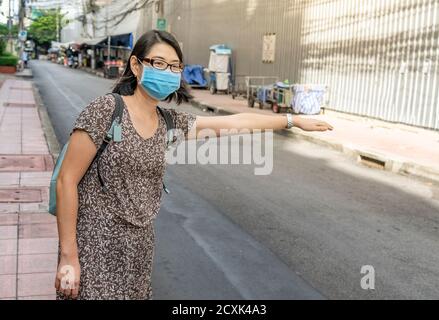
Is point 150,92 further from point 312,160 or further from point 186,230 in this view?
point 312,160

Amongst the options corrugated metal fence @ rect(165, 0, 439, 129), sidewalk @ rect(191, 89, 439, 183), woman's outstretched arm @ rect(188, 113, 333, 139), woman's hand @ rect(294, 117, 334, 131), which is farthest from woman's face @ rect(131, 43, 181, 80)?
Result: corrugated metal fence @ rect(165, 0, 439, 129)

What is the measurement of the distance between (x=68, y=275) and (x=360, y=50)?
14.9 meters

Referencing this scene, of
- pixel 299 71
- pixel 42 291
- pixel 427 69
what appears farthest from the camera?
pixel 299 71

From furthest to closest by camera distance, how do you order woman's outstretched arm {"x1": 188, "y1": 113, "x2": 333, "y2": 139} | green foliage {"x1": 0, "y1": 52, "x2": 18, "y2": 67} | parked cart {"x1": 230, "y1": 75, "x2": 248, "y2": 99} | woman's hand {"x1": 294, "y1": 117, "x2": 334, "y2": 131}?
green foliage {"x1": 0, "y1": 52, "x2": 18, "y2": 67}
parked cart {"x1": 230, "y1": 75, "x2": 248, "y2": 99}
woman's hand {"x1": 294, "y1": 117, "x2": 334, "y2": 131}
woman's outstretched arm {"x1": 188, "y1": 113, "x2": 333, "y2": 139}

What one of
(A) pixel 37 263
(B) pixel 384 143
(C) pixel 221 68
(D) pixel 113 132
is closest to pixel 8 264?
(A) pixel 37 263

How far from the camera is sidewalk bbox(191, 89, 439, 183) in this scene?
32.2ft

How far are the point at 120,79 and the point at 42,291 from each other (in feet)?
7.47

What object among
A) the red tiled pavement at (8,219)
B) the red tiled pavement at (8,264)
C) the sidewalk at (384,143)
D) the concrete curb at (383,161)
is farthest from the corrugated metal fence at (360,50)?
the red tiled pavement at (8,264)

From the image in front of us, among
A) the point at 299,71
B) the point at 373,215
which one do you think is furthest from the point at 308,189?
the point at 299,71

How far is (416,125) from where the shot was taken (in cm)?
1362

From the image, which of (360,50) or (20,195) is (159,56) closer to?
(20,195)

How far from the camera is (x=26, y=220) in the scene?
5.86 metres

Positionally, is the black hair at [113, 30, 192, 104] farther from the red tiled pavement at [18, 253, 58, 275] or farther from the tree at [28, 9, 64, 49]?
the tree at [28, 9, 64, 49]

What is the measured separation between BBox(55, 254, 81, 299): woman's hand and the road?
212cm
